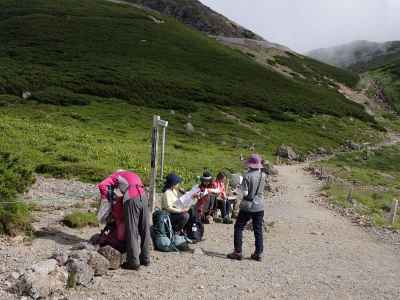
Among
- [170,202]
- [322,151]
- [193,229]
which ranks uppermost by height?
[170,202]

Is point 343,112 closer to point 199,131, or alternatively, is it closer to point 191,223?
point 199,131

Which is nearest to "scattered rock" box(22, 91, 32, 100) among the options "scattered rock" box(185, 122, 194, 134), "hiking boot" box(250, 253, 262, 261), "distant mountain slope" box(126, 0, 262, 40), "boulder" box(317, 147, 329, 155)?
"scattered rock" box(185, 122, 194, 134)

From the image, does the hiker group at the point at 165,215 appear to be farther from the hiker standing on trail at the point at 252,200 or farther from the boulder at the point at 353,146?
the boulder at the point at 353,146

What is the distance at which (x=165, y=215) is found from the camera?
12.5 meters

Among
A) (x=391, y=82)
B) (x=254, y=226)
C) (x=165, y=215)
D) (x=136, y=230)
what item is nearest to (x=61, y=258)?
(x=136, y=230)

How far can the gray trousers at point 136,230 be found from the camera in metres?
10.5

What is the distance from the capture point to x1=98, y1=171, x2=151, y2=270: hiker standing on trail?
1048 centimetres

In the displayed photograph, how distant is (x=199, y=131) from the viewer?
4969cm

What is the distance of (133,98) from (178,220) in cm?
4674

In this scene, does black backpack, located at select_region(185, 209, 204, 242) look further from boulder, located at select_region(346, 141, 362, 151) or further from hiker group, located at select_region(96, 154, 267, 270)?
boulder, located at select_region(346, 141, 362, 151)

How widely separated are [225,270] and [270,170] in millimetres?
23169

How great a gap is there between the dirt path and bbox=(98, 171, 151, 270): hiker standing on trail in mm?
307

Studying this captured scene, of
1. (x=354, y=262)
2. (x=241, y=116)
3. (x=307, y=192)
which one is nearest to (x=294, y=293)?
(x=354, y=262)

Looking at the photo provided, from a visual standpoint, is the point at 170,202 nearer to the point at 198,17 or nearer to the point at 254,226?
the point at 254,226
